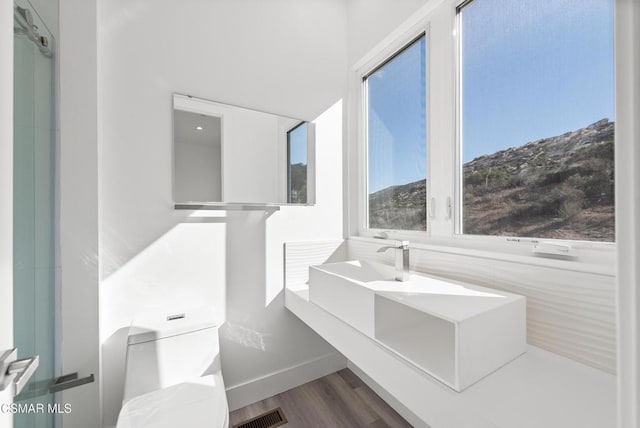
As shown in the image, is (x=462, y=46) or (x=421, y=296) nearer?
(x=421, y=296)

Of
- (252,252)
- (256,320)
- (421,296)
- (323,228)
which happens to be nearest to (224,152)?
(252,252)

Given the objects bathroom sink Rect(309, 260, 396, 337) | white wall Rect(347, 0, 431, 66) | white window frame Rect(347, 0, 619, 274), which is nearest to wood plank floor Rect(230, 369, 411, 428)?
bathroom sink Rect(309, 260, 396, 337)

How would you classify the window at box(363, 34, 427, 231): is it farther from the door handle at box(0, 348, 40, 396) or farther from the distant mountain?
the door handle at box(0, 348, 40, 396)

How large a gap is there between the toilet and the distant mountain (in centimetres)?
141

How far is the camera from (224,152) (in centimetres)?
157

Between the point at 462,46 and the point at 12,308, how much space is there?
1.97 m

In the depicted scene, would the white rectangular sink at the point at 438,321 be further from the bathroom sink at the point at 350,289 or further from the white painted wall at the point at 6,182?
the white painted wall at the point at 6,182

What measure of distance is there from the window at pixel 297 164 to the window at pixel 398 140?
0.50m

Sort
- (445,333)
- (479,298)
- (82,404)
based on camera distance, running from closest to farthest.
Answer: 1. (479,298)
2. (445,333)
3. (82,404)

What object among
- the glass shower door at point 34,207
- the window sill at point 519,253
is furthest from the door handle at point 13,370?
the window sill at point 519,253

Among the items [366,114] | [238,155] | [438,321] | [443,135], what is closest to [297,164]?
[238,155]

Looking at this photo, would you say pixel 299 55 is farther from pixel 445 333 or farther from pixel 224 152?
pixel 445 333

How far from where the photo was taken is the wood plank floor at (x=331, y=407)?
1.49 metres

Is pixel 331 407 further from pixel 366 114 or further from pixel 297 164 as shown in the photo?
pixel 366 114
